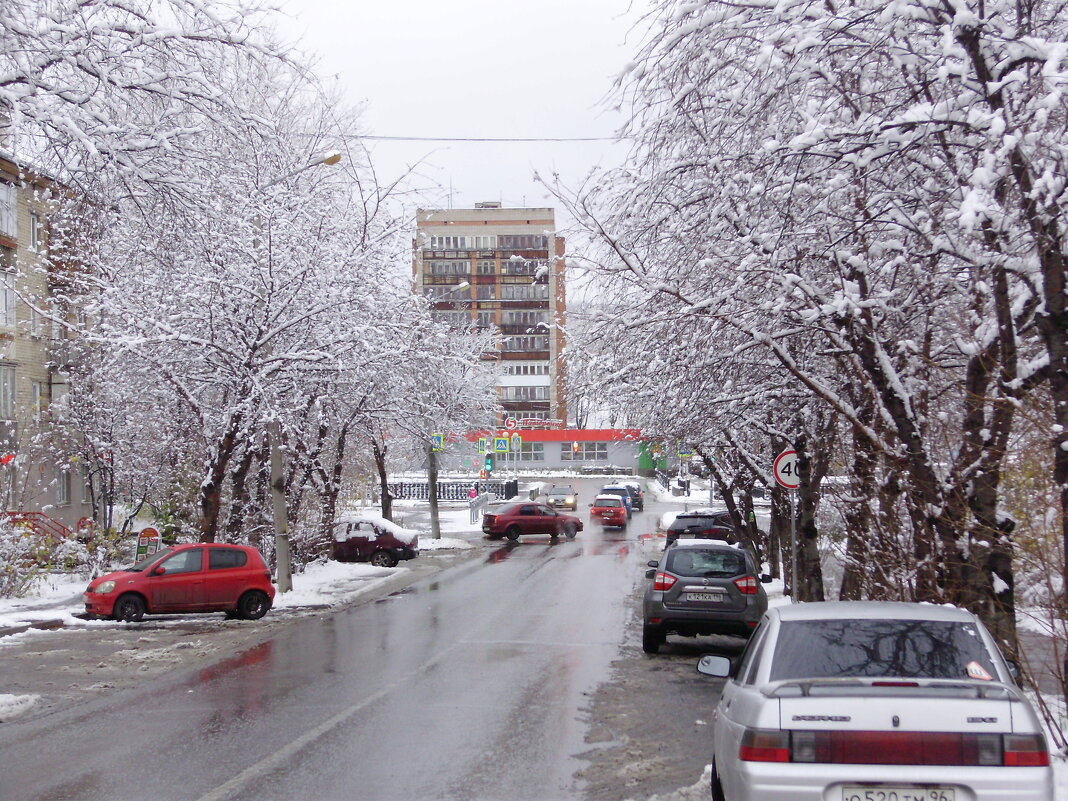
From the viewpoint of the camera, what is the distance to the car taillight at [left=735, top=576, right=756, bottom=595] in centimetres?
1518

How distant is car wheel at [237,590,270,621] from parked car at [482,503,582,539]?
23.4 meters

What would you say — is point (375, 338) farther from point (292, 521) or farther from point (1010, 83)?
point (1010, 83)

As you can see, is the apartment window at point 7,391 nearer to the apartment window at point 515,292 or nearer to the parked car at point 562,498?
the parked car at point 562,498

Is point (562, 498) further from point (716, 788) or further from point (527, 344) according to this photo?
point (527, 344)

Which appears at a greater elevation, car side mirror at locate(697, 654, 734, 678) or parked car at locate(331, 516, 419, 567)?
car side mirror at locate(697, 654, 734, 678)

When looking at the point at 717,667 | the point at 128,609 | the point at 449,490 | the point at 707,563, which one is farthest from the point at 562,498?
the point at 717,667

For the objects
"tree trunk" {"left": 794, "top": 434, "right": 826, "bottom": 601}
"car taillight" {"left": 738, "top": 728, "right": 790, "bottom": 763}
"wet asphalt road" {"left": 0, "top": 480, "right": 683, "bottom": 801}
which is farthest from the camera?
"tree trunk" {"left": 794, "top": 434, "right": 826, "bottom": 601}

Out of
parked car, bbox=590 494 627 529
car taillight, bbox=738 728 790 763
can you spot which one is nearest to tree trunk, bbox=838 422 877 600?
car taillight, bbox=738 728 790 763

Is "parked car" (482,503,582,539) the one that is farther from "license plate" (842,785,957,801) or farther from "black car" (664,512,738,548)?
"license plate" (842,785,957,801)

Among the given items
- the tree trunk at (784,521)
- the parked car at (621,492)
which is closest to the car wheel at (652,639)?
the tree trunk at (784,521)

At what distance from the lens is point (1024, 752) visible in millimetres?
4898

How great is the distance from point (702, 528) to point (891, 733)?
26.8 metres

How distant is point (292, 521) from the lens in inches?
1030

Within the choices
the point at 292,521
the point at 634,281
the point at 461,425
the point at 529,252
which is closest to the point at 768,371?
the point at 634,281
